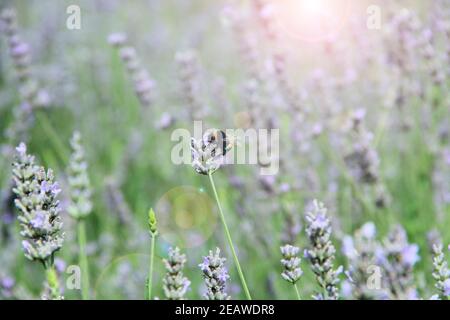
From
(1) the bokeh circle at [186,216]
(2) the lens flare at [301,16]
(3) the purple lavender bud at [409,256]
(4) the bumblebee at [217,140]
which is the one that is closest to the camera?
(3) the purple lavender bud at [409,256]

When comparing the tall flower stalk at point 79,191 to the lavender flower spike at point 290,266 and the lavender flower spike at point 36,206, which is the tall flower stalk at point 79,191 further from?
the lavender flower spike at point 290,266

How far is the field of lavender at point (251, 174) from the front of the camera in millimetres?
1623

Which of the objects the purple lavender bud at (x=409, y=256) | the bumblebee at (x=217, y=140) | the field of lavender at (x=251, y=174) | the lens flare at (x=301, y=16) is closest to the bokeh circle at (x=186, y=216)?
the field of lavender at (x=251, y=174)

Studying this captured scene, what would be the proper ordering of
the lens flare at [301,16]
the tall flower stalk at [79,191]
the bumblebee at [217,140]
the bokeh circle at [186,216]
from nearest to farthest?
the bumblebee at [217,140] < the tall flower stalk at [79,191] < the bokeh circle at [186,216] < the lens flare at [301,16]

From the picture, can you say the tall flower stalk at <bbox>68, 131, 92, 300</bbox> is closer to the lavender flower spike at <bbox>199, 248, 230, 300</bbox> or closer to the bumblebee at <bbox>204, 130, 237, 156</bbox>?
the bumblebee at <bbox>204, 130, 237, 156</bbox>

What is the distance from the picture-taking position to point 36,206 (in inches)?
43.7

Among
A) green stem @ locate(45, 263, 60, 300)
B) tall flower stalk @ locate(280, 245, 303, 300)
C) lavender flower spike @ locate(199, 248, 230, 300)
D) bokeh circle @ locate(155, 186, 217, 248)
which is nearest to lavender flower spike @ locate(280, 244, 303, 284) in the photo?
tall flower stalk @ locate(280, 245, 303, 300)

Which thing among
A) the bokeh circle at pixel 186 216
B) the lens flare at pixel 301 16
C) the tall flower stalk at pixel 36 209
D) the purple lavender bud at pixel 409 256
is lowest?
the bokeh circle at pixel 186 216

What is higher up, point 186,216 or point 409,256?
point 409,256

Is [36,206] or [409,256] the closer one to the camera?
[409,256]

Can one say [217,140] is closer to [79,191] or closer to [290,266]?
[290,266]

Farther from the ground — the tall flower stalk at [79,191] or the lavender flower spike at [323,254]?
the tall flower stalk at [79,191]

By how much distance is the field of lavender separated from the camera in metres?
1.62

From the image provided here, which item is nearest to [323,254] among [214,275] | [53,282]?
[214,275]
